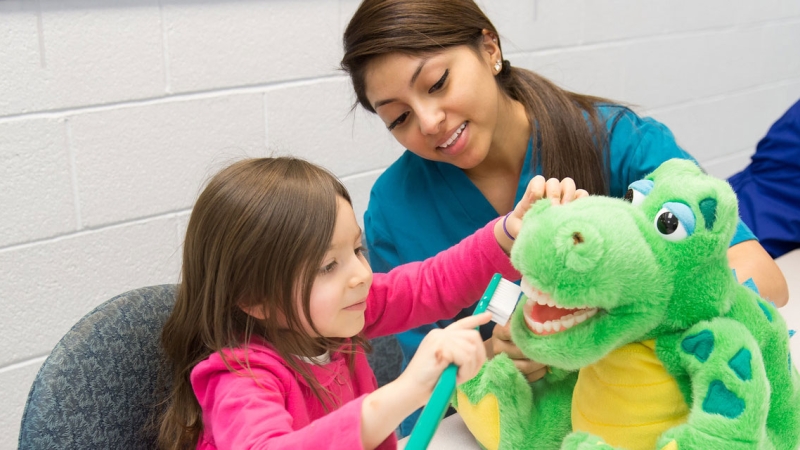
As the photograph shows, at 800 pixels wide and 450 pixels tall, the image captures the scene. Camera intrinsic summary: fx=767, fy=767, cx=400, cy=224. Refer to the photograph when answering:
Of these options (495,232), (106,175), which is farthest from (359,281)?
(106,175)

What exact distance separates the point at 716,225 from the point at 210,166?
90 centimetres

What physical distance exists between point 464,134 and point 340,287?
326 millimetres

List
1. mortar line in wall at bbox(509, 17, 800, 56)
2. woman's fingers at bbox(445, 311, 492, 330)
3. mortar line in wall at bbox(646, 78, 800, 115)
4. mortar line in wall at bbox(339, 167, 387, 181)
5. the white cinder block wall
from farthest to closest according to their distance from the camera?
mortar line in wall at bbox(646, 78, 800, 115) → mortar line in wall at bbox(509, 17, 800, 56) → mortar line in wall at bbox(339, 167, 387, 181) → the white cinder block wall → woman's fingers at bbox(445, 311, 492, 330)

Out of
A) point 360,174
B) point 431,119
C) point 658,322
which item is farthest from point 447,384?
point 360,174

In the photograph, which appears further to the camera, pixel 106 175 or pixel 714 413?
pixel 106 175

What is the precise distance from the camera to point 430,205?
1057 mm

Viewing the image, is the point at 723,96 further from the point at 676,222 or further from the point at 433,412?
the point at 433,412

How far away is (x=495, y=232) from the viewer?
80 cm

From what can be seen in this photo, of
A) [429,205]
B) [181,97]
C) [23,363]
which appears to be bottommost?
[23,363]

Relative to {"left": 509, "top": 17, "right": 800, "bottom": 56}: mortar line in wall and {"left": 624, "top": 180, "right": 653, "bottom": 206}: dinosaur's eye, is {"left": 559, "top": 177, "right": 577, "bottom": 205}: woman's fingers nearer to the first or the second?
{"left": 624, "top": 180, "right": 653, "bottom": 206}: dinosaur's eye

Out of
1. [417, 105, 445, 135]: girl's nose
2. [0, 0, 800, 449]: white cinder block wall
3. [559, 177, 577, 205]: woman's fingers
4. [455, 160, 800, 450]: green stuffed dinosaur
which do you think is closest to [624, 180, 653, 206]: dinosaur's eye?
[455, 160, 800, 450]: green stuffed dinosaur

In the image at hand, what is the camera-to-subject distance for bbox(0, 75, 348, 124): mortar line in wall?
1.07 m

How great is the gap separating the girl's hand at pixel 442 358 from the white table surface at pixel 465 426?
219 mm

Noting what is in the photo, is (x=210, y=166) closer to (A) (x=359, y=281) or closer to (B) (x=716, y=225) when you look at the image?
(A) (x=359, y=281)
